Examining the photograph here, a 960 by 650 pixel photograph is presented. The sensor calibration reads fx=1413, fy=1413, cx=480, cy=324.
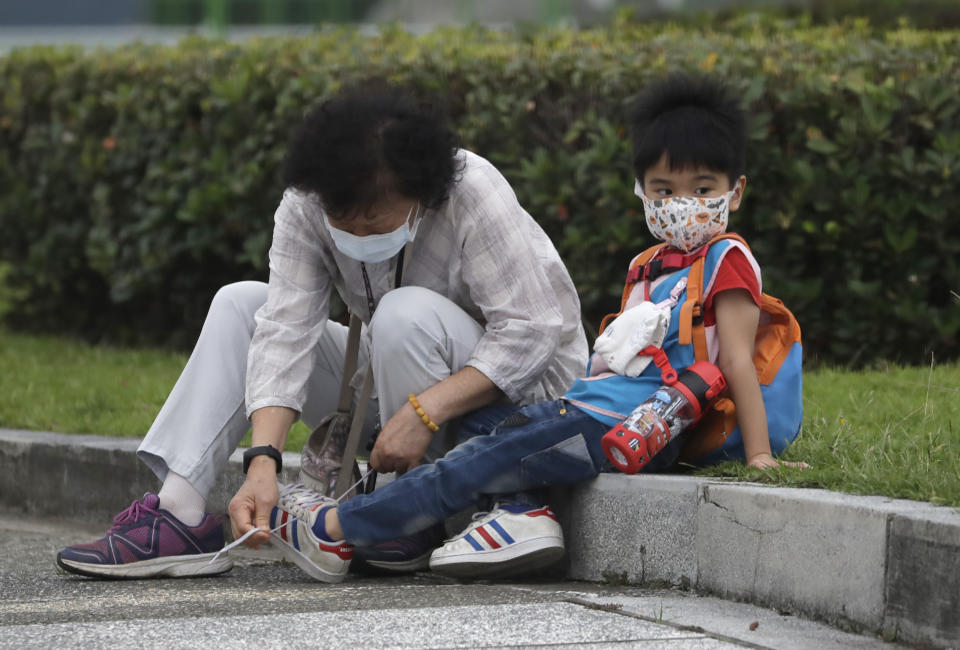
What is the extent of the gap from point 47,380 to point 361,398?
10.6 ft

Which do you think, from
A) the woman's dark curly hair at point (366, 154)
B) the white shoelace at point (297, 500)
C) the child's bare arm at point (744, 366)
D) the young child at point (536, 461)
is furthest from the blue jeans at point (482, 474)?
the woman's dark curly hair at point (366, 154)

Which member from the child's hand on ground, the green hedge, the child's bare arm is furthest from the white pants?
the green hedge

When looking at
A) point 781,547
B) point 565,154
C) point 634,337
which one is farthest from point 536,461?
point 565,154

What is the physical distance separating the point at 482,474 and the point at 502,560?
7.9 inches

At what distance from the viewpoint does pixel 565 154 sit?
18.7 feet

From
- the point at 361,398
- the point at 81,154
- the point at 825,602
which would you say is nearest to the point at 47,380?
the point at 81,154

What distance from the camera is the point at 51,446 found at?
4.92 metres

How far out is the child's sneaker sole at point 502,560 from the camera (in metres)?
3.18

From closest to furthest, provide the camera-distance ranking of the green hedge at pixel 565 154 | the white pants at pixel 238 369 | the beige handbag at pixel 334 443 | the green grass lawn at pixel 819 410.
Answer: the green grass lawn at pixel 819 410
the white pants at pixel 238 369
the beige handbag at pixel 334 443
the green hedge at pixel 565 154

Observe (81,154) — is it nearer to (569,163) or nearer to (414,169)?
(569,163)

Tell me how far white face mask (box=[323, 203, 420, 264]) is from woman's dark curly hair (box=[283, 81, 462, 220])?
8 centimetres

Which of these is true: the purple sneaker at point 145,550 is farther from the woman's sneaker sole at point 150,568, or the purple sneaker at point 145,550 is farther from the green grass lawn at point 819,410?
the green grass lawn at point 819,410

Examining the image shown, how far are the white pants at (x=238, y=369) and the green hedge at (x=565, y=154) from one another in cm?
219

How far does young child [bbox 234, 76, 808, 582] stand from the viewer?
10.5 feet
